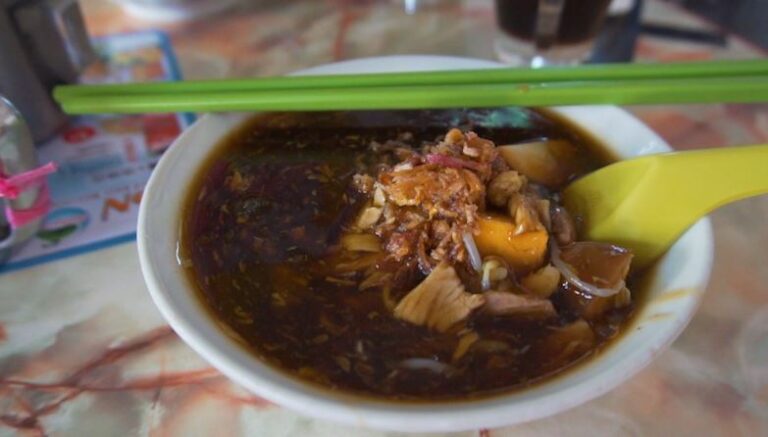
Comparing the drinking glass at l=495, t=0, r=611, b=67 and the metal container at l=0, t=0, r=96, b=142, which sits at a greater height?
the metal container at l=0, t=0, r=96, b=142

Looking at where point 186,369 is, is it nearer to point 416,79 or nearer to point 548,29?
point 416,79

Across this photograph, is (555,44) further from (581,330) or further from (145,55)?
(145,55)

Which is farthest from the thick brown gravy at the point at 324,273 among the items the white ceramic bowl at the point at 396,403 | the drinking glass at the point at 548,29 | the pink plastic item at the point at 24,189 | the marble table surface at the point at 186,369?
the drinking glass at the point at 548,29

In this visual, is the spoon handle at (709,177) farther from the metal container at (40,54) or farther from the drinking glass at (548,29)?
the metal container at (40,54)

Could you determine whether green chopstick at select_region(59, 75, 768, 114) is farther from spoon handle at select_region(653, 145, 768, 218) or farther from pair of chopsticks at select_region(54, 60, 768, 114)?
spoon handle at select_region(653, 145, 768, 218)

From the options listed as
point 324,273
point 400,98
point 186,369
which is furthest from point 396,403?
point 400,98

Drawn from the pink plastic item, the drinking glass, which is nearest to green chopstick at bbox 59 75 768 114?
the pink plastic item
